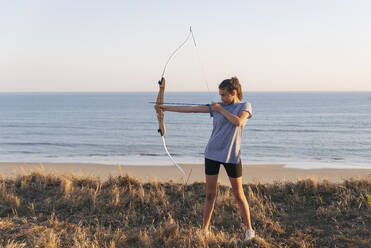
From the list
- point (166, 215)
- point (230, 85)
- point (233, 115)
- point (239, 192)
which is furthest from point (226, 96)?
point (166, 215)

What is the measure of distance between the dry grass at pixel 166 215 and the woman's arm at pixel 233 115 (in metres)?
1.25

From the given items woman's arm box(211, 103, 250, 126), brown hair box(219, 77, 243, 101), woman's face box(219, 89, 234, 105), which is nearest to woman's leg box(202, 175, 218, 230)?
woman's arm box(211, 103, 250, 126)

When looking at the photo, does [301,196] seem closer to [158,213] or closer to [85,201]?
Answer: [158,213]

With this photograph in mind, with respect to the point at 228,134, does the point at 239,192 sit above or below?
below

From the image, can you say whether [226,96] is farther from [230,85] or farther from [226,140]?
[226,140]

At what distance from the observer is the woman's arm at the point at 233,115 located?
3520 mm

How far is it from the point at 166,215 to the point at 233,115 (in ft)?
6.87

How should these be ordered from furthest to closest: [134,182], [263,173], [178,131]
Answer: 1. [178,131]
2. [263,173]
3. [134,182]

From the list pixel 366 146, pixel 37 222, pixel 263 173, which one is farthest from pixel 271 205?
pixel 366 146

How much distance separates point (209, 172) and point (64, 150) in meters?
19.6

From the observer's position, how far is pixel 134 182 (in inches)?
251

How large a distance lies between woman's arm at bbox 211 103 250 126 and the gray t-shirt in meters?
0.06

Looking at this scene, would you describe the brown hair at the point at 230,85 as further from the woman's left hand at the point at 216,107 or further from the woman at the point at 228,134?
the woman's left hand at the point at 216,107

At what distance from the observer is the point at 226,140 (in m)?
3.64
